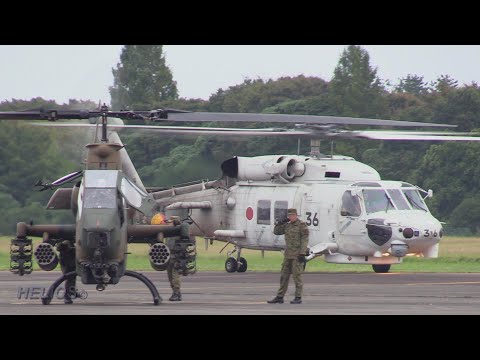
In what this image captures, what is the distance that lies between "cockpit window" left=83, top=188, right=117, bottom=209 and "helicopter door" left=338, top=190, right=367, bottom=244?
10975 mm

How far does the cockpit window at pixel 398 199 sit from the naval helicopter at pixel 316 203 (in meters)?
0.02

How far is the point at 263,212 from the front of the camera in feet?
99.8

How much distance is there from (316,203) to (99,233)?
11.8 metres

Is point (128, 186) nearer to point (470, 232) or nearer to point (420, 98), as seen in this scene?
point (470, 232)

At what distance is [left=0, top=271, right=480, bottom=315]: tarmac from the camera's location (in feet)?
61.1

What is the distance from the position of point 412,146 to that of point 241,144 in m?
9.47

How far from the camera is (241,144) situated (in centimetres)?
4550

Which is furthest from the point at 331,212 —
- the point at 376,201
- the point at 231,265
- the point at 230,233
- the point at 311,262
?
the point at 311,262

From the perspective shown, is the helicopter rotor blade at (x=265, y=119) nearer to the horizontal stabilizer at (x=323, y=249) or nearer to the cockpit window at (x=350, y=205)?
the cockpit window at (x=350, y=205)

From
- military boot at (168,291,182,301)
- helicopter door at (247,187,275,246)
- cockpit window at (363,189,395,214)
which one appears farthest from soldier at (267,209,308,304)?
helicopter door at (247,187,275,246)

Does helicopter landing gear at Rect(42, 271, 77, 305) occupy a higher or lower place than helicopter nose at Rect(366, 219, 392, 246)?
lower

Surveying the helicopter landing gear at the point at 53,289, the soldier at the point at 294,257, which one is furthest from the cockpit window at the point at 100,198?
the soldier at the point at 294,257

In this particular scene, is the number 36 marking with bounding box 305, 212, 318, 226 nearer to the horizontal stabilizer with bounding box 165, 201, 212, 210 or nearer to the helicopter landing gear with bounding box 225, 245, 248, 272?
the helicopter landing gear with bounding box 225, 245, 248, 272

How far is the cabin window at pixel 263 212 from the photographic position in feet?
99.2
